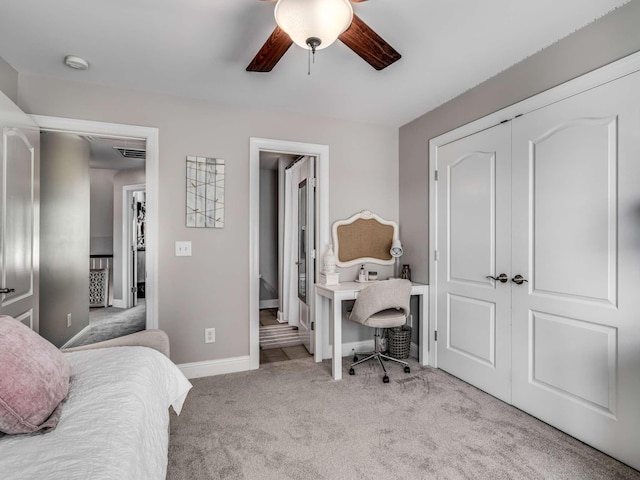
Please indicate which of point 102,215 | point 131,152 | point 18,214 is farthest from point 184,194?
point 102,215

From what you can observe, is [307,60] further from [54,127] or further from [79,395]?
[79,395]

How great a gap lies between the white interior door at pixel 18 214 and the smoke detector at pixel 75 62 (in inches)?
17.9

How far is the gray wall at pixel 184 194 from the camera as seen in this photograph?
8.98 feet

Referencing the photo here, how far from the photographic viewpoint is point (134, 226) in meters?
5.58

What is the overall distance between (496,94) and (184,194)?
103 inches

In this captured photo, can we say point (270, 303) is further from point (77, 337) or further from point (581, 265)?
point (581, 265)

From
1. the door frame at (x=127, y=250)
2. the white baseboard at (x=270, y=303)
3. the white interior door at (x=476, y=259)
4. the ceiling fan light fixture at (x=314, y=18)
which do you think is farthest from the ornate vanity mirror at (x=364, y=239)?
the door frame at (x=127, y=250)

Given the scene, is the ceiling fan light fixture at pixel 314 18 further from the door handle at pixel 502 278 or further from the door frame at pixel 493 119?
the door handle at pixel 502 278

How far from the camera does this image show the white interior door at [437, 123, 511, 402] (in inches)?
99.5

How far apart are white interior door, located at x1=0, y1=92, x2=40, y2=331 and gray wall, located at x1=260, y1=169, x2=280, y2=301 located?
12.1 ft

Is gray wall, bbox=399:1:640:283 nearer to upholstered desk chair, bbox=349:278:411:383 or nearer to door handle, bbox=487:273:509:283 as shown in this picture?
upholstered desk chair, bbox=349:278:411:383

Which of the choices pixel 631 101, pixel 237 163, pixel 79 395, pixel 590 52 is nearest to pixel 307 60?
pixel 237 163

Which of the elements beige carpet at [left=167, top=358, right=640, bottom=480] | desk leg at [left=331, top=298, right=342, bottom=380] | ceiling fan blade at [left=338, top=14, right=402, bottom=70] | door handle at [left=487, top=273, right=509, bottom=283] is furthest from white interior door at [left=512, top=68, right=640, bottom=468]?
desk leg at [left=331, top=298, right=342, bottom=380]

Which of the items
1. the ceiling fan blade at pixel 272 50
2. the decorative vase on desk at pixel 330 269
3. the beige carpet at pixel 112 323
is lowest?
the beige carpet at pixel 112 323
